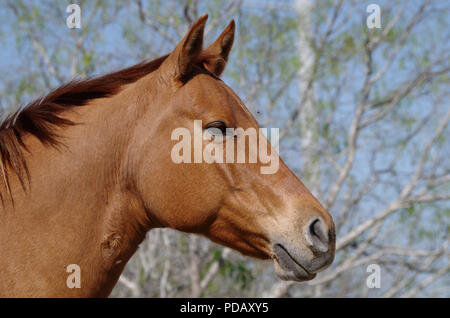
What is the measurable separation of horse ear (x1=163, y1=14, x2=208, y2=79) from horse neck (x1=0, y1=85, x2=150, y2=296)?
12.1 inches

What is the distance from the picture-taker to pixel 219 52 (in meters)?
3.40

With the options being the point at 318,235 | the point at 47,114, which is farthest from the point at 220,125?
the point at 47,114

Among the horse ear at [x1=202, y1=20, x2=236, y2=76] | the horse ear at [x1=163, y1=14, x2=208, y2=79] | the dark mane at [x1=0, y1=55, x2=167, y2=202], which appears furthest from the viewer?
the horse ear at [x1=202, y1=20, x2=236, y2=76]

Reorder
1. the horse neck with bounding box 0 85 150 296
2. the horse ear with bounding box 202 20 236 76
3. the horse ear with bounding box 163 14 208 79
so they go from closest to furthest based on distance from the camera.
Result: the horse neck with bounding box 0 85 150 296 → the horse ear with bounding box 163 14 208 79 → the horse ear with bounding box 202 20 236 76

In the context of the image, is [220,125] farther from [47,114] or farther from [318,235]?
[47,114]

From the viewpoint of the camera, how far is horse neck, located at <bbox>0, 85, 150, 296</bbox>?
2682mm

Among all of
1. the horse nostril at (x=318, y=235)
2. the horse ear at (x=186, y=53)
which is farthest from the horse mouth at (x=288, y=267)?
the horse ear at (x=186, y=53)

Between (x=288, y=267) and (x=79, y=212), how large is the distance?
105cm

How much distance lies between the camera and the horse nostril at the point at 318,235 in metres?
2.69

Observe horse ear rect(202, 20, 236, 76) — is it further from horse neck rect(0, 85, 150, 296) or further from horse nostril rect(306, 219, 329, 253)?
horse nostril rect(306, 219, 329, 253)

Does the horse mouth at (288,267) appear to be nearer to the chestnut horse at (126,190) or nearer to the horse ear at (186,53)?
the chestnut horse at (126,190)

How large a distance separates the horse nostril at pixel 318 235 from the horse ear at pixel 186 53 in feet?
3.50

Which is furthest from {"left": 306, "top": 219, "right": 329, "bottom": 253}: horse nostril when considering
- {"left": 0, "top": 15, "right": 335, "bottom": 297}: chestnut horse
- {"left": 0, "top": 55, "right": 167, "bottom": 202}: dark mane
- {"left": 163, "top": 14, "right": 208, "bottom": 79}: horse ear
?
{"left": 0, "top": 55, "right": 167, "bottom": 202}: dark mane
